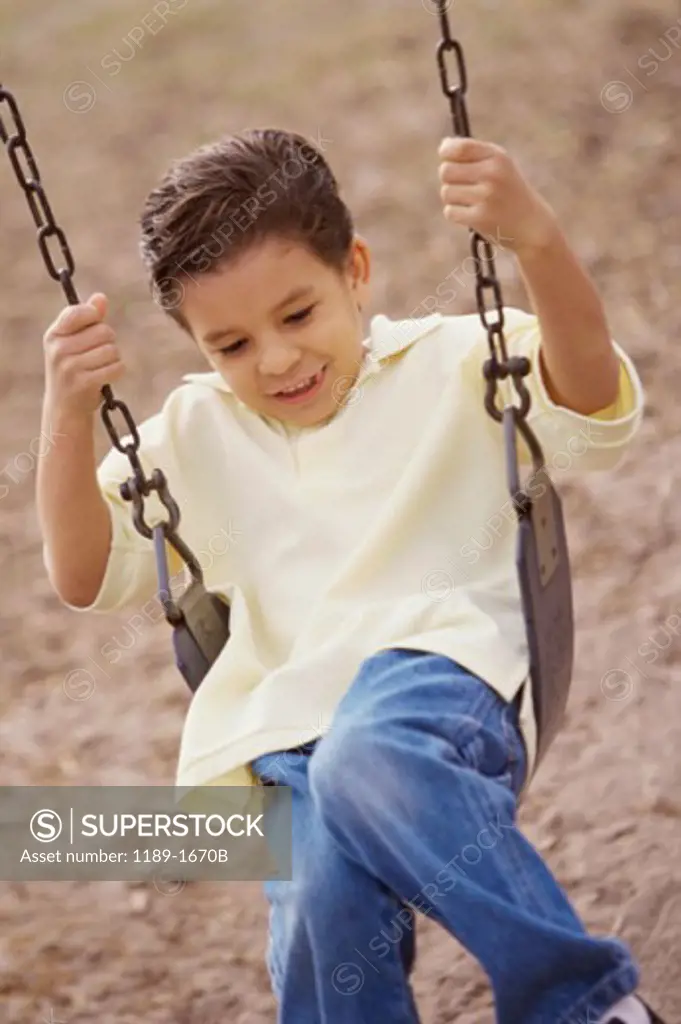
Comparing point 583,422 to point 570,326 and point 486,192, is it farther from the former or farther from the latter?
point 486,192

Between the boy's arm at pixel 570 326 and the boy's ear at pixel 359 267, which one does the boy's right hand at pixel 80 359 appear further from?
the boy's arm at pixel 570 326

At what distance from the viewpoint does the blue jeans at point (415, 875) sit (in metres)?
0.99

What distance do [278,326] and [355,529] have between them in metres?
0.18

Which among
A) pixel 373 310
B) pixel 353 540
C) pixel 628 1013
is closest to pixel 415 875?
pixel 628 1013

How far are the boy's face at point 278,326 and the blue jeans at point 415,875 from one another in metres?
0.26

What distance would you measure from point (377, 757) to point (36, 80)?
12.2 feet

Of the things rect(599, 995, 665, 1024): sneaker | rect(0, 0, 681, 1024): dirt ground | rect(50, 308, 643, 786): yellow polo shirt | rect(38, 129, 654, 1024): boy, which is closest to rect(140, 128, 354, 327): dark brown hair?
rect(38, 129, 654, 1024): boy

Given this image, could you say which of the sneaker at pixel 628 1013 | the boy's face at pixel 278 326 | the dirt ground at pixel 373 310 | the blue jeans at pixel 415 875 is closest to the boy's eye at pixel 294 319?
the boy's face at pixel 278 326

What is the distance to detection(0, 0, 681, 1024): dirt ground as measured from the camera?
1.71 meters

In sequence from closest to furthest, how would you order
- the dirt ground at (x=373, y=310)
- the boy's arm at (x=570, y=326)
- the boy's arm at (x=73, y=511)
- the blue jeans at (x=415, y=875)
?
the blue jeans at (x=415, y=875), the boy's arm at (x=570, y=326), the boy's arm at (x=73, y=511), the dirt ground at (x=373, y=310)

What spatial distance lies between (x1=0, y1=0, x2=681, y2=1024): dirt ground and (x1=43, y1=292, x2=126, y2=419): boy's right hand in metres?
0.77

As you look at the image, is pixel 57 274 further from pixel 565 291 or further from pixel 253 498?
pixel 565 291

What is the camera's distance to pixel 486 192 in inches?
42.1

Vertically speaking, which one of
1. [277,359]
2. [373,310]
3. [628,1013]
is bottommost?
[628,1013]
